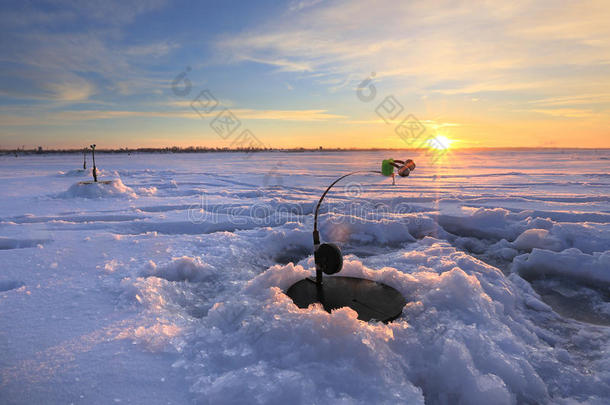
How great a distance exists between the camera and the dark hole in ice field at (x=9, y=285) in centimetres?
363

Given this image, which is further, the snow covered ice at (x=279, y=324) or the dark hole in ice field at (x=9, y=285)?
the dark hole in ice field at (x=9, y=285)

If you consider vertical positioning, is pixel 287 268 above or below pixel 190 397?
above

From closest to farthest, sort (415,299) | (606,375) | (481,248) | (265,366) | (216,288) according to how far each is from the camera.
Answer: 1. (265,366)
2. (606,375)
3. (415,299)
4. (216,288)
5. (481,248)

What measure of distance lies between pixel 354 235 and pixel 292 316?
448cm

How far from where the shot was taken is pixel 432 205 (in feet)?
32.8

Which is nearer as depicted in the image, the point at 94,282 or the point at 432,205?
the point at 94,282

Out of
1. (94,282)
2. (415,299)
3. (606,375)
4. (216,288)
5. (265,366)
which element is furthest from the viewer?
(216,288)

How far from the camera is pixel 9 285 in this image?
3.67 m

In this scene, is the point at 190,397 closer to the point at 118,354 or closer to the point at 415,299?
the point at 118,354

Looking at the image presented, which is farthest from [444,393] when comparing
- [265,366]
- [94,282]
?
[94,282]

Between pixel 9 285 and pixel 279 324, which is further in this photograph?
pixel 9 285

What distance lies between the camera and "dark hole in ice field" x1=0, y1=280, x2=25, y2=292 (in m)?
3.63

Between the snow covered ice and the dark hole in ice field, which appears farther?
the dark hole in ice field

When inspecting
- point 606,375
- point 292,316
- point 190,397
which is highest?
point 292,316
